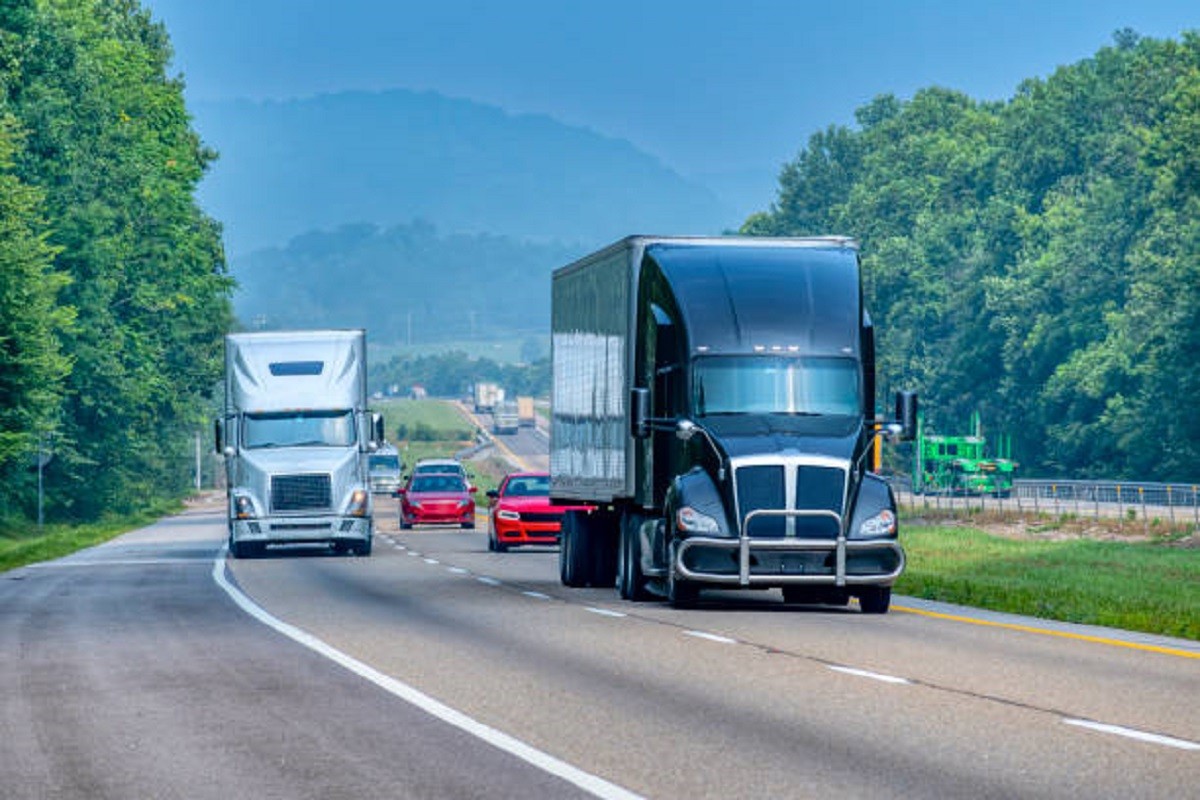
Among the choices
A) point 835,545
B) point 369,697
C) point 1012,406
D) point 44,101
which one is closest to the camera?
point 369,697

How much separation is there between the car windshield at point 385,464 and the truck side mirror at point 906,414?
8121 centimetres

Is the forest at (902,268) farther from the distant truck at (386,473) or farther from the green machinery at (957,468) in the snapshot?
the distant truck at (386,473)

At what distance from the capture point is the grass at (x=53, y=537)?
50.2 metres

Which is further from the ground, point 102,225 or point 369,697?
point 102,225

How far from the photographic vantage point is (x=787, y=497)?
23.0 meters

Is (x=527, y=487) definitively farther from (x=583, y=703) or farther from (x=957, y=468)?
(x=957, y=468)

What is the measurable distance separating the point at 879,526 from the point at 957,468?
74533mm

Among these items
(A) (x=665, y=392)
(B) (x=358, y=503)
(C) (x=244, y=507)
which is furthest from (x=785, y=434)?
(C) (x=244, y=507)

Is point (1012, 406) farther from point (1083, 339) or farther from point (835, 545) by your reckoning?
point (835, 545)

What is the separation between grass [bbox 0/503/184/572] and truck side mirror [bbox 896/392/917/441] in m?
23.0

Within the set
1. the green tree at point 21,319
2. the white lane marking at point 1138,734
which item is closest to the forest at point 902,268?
the green tree at point 21,319

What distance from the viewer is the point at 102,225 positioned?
238ft

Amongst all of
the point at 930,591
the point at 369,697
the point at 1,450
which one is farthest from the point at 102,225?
the point at 369,697

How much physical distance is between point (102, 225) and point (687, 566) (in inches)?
2066
